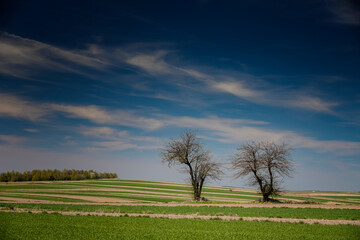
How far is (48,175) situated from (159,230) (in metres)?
104

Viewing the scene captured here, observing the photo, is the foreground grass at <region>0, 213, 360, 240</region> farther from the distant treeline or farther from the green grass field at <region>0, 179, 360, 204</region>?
the distant treeline

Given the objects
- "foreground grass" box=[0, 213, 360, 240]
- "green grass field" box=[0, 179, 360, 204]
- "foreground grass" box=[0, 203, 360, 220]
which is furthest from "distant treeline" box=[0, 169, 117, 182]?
"foreground grass" box=[0, 213, 360, 240]

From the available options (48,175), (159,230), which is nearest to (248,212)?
(159,230)

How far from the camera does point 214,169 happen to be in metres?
46.5

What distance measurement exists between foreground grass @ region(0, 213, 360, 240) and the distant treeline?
9432 cm

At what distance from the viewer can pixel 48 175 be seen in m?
106

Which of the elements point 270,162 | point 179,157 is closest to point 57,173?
point 179,157

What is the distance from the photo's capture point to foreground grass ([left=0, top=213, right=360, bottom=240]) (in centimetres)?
1632

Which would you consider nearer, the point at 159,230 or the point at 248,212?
the point at 159,230

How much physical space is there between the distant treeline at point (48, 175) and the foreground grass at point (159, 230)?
94317 millimetres

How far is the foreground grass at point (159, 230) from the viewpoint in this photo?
16.3 m

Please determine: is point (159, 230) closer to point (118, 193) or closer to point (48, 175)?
point (118, 193)

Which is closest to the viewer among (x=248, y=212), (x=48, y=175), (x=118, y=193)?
(x=248, y=212)

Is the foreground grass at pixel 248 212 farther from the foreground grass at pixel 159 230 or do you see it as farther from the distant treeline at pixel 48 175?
the distant treeline at pixel 48 175
